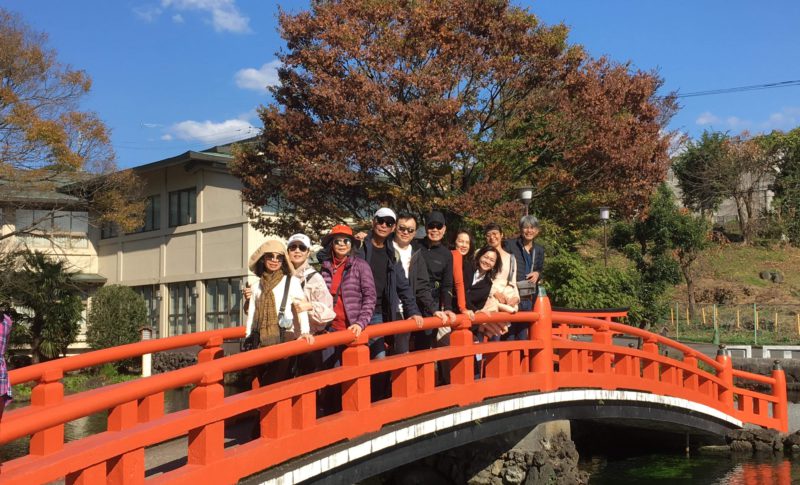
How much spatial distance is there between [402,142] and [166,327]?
17.6 meters

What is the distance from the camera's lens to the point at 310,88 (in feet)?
50.2

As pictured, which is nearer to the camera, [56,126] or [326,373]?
[326,373]

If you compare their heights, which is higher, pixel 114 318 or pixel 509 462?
pixel 114 318

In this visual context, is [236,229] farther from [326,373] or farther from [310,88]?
[326,373]

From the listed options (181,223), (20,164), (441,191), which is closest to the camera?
(441,191)

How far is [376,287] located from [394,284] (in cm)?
15

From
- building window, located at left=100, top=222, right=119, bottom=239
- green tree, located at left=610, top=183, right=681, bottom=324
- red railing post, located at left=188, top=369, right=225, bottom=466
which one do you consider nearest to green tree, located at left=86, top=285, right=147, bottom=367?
building window, located at left=100, top=222, right=119, bottom=239

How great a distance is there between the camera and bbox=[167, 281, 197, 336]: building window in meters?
28.4

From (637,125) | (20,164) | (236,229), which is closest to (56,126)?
(20,164)

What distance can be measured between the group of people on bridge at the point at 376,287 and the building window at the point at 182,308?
2135cm

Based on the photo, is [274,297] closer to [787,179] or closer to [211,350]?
[211,350]

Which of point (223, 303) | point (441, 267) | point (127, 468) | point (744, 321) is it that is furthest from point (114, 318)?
point (127, 468)

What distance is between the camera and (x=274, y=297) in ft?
19.9

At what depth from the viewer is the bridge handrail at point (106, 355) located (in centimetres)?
576
